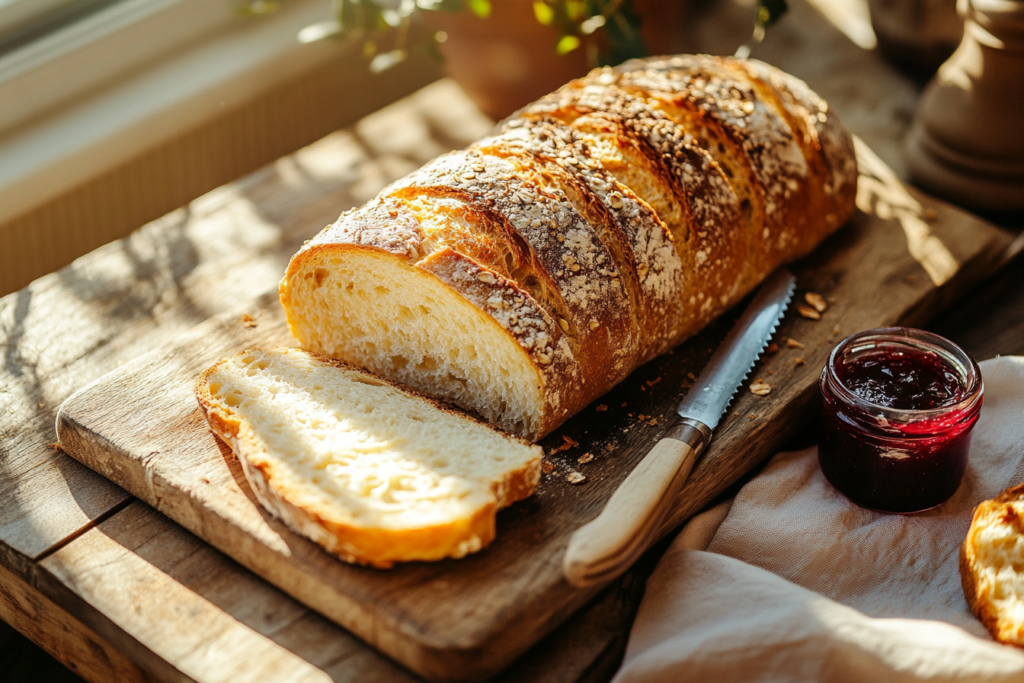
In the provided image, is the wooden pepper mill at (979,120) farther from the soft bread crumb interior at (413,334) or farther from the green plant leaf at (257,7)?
the green plant leaf at (257,7)

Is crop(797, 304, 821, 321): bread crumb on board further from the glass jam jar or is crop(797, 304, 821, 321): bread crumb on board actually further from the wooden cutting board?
the glass jam jar

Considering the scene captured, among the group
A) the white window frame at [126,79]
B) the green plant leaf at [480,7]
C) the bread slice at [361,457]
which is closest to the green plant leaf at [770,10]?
the green plant leaf at [480,7]

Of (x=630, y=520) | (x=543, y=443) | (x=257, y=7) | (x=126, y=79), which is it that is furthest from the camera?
(x=257, y=7)

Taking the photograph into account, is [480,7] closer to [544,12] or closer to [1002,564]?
[544,12]

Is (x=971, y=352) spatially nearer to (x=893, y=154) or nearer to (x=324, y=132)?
(x=893, y=154)

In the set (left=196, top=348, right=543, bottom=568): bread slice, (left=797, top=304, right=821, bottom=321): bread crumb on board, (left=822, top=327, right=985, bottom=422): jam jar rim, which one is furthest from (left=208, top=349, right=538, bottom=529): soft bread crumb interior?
(left=797, top=304, right=821, bottom=321): bread crumb on board

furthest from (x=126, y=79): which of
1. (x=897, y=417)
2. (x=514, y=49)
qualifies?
(x=897, y=417)
